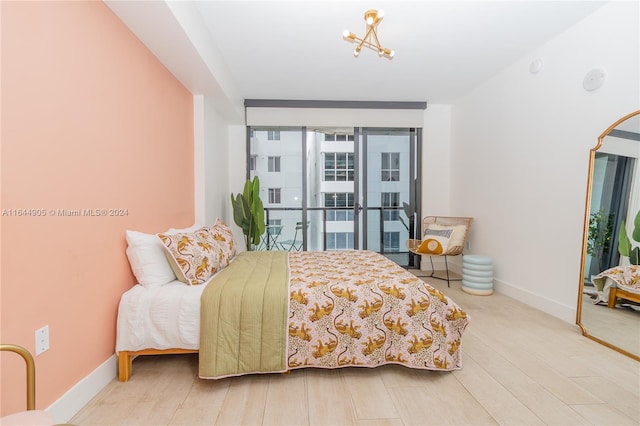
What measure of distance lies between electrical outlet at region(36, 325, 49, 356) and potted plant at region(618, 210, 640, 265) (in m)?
3.34

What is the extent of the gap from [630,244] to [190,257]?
290 centimetres

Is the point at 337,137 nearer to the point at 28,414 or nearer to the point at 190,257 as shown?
the point at 190,257

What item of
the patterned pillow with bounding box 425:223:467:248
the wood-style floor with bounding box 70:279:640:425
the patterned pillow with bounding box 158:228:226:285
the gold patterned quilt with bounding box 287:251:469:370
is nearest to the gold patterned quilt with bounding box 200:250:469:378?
the gold patterned quilt with bounding box 287:251:469:370

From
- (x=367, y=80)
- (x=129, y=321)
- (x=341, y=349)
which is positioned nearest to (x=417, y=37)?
(x=367, y=80)

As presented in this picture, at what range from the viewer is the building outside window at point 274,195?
482 cm

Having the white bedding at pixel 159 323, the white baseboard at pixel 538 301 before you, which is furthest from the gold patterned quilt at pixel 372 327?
the white baseboard at pixel 538 301

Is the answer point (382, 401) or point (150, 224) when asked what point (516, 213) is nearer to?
point (382, 401)

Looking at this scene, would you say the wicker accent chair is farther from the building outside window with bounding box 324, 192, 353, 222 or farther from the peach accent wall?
the peach accent wall

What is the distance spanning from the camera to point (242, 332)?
5.76 feet

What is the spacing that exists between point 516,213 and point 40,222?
12.3ft

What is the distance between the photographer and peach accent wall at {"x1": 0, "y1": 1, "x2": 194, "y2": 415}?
3.99ft

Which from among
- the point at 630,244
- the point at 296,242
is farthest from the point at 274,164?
the point at 630,244

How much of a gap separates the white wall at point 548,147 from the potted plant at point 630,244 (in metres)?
0.40

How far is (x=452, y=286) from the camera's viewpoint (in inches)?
149
